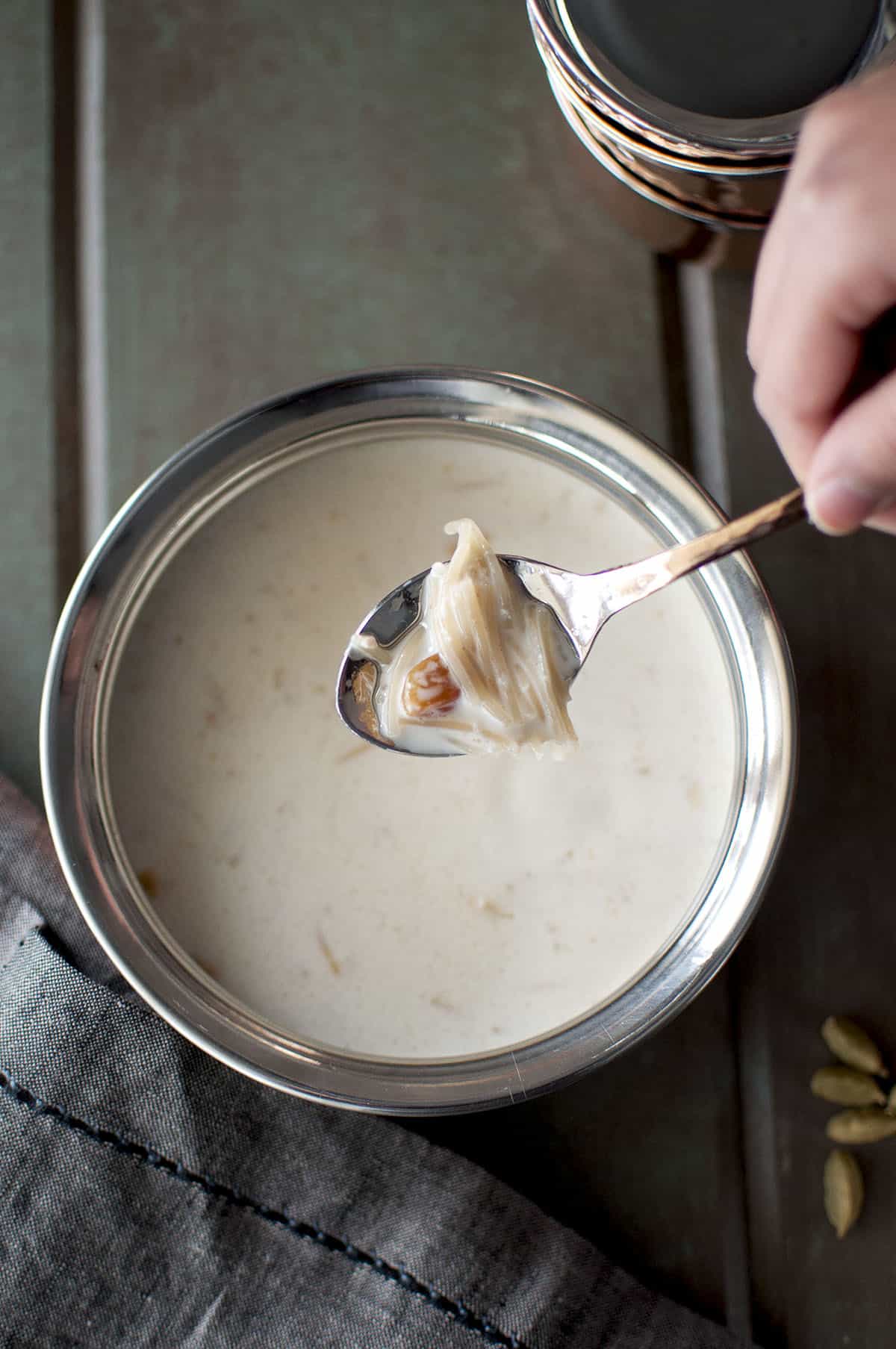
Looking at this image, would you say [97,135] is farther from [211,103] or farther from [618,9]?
[618,9]

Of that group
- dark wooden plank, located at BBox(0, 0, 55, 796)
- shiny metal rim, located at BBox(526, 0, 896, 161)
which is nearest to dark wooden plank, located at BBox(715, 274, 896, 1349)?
shiny metal rim, located at BBox(526, 0, 896, 161)

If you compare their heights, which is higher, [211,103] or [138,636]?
[211,103]

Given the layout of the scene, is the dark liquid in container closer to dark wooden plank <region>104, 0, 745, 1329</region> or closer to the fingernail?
dark wooden plank <region>104, 0, 745, 1329</region>

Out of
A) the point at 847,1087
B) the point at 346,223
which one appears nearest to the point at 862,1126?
the point at 847,1087

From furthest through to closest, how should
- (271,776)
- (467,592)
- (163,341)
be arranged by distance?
(163,341) → (271,776) → (467,592)

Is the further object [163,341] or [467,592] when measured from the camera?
[163,341]

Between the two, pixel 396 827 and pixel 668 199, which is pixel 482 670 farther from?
pixel 668 199

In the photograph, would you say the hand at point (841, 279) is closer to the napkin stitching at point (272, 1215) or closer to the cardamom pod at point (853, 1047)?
the cardamom pod at point (853, 1047)

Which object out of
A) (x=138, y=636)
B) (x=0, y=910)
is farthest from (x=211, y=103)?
(x=0, y=910)
